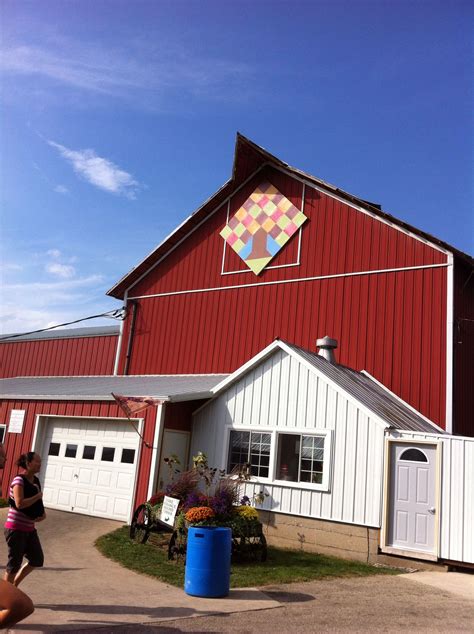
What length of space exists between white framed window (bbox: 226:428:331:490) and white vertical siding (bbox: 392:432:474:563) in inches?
91.4

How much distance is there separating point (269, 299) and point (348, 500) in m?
7.90

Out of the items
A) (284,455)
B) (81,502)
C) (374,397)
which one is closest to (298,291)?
(374,397)

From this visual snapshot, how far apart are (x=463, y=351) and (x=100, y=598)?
11269mm

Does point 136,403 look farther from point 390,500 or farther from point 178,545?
point 390,500

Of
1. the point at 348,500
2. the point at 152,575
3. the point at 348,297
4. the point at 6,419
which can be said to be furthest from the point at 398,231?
the point at 6,419

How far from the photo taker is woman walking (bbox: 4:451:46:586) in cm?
660

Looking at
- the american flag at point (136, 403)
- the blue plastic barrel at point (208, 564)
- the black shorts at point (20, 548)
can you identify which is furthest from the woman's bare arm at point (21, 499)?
the american flag at point (136, 403)

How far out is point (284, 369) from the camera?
43.4 feet

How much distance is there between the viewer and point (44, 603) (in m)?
6.97

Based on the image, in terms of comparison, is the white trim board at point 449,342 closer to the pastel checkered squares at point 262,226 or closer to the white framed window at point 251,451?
the white framed window at point 251,451

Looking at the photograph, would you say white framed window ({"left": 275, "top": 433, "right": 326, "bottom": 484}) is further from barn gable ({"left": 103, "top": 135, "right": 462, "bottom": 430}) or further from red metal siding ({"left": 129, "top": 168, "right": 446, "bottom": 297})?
red metal siding ({"left": 129, "top": 168, "right": 446, "bottom": 297})

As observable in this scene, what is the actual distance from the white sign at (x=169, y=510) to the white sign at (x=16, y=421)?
26.7 feet

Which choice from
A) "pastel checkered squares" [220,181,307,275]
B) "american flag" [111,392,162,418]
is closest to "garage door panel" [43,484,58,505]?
"american flag" [111,392,162,418]

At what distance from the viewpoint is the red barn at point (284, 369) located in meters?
11.9
